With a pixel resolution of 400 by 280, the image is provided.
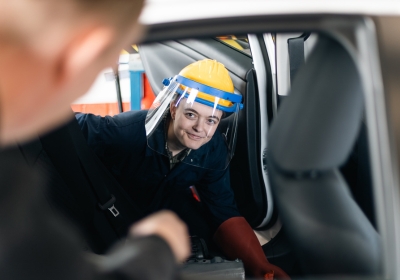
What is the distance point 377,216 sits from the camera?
833 mm

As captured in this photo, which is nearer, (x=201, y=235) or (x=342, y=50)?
(x=342, y=50)

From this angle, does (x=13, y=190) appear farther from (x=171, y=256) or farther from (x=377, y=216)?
(x=377, y=216)

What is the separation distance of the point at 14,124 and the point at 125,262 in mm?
315

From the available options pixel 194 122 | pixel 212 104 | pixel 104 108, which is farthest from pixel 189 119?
pixel 104 108

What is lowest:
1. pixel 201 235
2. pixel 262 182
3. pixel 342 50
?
pixel 201 235

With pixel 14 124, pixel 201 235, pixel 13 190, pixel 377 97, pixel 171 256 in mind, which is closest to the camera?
pixel 14 124

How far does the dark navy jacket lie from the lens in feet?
6.31

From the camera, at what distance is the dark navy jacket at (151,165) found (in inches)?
75.7

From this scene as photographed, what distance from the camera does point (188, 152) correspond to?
6.63 ft

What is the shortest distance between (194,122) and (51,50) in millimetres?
1484

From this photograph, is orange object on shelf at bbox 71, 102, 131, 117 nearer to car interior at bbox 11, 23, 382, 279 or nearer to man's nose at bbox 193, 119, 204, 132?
car interior at bbox 11, 23, 382, 279

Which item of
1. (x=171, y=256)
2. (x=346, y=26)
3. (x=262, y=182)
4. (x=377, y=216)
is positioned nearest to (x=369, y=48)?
(x=346, y=26)

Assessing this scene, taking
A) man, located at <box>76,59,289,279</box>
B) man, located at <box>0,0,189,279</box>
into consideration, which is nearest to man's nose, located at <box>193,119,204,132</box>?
man, located at <box>76,59,289,279</box>

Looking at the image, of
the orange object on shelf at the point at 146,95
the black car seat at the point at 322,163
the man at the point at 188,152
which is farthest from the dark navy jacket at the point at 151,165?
the orange object on shelf at the point at 146,95
